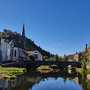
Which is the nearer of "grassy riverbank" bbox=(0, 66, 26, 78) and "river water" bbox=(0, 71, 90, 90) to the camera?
"river water" bbox=(0, 71, 90, 90)

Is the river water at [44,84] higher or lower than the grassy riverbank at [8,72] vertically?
lower

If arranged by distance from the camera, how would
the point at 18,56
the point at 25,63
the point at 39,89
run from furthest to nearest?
the point at 18,56
the point at 25,63
the point at 39,89

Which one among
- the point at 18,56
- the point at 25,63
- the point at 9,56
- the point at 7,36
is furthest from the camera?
the point at 7,36

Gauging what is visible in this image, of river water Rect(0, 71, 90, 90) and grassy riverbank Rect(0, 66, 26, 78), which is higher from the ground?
grassy riverbank Rect(0, 66, 26, 78)

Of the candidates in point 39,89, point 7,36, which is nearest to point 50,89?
point 39,89

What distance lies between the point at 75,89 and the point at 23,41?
244 ft

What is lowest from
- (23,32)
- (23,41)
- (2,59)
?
(2,59)

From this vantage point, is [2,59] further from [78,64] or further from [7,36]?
[7,36]

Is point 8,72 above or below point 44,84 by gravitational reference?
above

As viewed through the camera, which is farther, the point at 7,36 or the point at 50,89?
the point at 7,36

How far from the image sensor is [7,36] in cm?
15788

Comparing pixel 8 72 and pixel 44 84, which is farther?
pixel 8 72

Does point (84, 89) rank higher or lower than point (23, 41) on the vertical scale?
lower

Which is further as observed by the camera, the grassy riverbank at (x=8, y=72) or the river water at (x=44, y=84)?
the grassy riverbank at (x=8, y=72)
